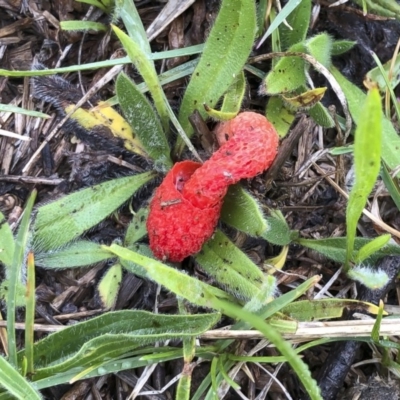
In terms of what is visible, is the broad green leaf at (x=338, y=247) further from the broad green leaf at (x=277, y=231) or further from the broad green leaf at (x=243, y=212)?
the broad green leaf at (x=243, y=212)

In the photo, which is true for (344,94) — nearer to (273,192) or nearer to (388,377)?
(273,192)

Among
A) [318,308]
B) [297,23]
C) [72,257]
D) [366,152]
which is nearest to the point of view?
[366,152]

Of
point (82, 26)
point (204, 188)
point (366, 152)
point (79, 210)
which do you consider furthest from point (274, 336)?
point (82, 26)

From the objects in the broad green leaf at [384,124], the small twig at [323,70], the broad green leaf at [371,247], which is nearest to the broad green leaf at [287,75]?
the small twig at [323,70]

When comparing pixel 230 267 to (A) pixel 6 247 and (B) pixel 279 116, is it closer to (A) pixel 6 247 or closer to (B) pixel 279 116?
(B) pixel 279 116

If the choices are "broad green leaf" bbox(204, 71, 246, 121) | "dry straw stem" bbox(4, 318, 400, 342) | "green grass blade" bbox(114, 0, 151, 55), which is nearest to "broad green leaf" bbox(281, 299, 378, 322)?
→ "dry straw stem" bbox(4, 318, 400, 342)

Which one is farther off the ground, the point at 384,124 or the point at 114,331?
the point at 384,124
